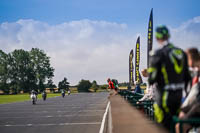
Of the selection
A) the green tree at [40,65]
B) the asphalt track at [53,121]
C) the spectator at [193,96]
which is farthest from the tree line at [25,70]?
the spectator at [193,96]

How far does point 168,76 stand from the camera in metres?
3.41

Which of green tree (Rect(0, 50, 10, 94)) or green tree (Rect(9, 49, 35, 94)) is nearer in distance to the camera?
green tree (Rect(0, 50, 10, 94))

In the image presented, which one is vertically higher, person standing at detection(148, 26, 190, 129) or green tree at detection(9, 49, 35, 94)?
green tree at detection(9, 49, 35, 94)

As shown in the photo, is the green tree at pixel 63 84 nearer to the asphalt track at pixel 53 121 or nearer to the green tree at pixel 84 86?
the green tree at pixel 84 86

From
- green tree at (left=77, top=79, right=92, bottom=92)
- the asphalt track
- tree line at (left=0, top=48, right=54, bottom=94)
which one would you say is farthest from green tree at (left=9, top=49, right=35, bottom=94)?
the asphalt track

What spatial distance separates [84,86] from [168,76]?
11472 centimetres

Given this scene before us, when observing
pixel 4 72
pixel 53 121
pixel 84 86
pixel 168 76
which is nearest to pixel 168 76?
pixel 168 76

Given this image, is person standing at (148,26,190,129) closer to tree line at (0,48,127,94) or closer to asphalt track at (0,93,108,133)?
asphalt track at (0,93,108,133)

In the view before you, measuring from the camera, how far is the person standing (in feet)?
11.2

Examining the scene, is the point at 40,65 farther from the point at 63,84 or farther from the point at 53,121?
the point at 53,121

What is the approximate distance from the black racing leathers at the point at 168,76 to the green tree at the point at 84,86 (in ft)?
370

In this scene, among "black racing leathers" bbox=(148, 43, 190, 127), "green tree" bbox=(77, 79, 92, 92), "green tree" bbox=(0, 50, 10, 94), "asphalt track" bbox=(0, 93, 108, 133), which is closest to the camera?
"black racing leathers" bbox=(148, 43, 190, 127)

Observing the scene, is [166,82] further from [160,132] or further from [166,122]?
[160,132]

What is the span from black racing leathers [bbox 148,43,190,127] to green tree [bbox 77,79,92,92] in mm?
112841
